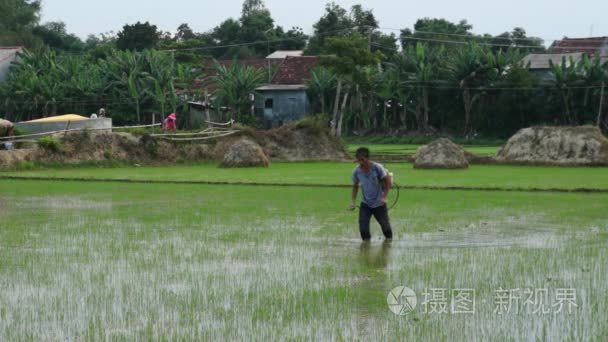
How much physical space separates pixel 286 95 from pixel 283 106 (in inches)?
25.6

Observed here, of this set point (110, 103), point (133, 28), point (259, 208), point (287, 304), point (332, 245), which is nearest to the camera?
point (287, 304)

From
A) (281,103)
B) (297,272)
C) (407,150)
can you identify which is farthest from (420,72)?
(297,272)

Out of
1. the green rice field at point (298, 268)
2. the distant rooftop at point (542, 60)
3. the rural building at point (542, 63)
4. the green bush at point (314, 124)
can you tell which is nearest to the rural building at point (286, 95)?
the distant rooftop at point (542, 60)

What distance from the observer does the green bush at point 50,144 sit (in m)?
28.6

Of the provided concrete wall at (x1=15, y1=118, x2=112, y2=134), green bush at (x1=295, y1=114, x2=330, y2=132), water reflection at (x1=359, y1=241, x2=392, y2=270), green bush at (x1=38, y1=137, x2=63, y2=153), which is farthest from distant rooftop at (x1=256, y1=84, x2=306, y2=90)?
water reflection at (x1=359, y1=241, x2=392, y2=270)

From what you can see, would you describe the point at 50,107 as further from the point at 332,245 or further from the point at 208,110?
the point at 332,245

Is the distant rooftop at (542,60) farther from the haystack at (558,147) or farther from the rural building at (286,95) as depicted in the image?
the haystack at (558,147)

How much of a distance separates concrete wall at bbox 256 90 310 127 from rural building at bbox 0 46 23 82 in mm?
13821

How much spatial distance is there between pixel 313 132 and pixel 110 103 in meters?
17.3

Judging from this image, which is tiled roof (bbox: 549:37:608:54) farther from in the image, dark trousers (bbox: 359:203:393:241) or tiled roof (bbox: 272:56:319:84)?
dark trousers (bbox: 359:203:393:241)

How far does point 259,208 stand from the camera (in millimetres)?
15852

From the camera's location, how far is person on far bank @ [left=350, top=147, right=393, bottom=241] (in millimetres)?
11203

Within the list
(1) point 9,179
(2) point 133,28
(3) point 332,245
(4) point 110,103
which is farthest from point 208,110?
(3) point 332,245

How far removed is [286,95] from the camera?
173 ft
